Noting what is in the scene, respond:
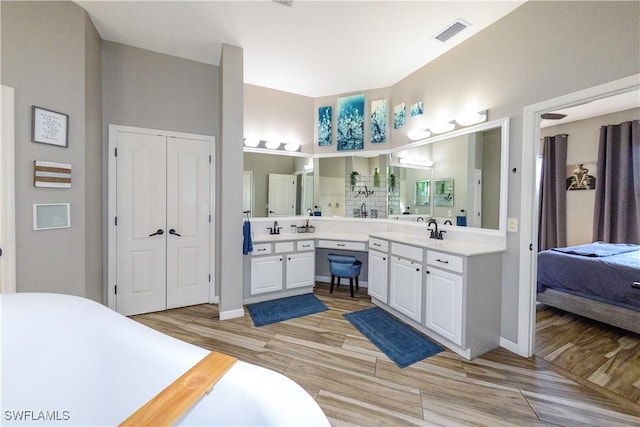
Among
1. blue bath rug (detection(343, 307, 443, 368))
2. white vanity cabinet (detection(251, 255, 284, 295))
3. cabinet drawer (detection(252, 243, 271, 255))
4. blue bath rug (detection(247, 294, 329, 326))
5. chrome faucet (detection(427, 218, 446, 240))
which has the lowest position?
blue bath rug (detection(343, 307, 443, 368))

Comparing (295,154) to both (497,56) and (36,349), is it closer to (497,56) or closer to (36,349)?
(497,56)

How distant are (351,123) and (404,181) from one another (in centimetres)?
120

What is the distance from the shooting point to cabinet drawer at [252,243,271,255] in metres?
3.21

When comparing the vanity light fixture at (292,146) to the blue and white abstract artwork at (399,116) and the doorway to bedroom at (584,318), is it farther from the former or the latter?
the doorway to bedroom at (584,318)

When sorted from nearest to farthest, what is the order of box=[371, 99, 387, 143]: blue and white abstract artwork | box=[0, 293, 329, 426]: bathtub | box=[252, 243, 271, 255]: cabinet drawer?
box=[0, 293, 329, 426]: bathtub
box=[252, 243, 271, 255]: cabinet drawer
box=[371, 99, 387, 143]: blue and white abstract artwork

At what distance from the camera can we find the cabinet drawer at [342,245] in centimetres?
352

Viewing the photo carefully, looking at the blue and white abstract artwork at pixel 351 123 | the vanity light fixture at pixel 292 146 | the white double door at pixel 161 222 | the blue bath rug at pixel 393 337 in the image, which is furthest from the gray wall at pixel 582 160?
the white double door at pixel 161 222

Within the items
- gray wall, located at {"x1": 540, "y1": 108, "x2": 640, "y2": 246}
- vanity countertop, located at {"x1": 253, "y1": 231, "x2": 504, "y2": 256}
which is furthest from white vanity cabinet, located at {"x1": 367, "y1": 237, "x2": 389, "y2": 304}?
gray wall, located at {"x1": 540, "y1": 108, "x2": 640, "y2": 246}

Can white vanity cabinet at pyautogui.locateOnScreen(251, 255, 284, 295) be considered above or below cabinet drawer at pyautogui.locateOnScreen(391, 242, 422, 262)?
below

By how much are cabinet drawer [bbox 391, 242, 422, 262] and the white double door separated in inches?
91.0

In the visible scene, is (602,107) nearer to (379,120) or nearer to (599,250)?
(599,250)

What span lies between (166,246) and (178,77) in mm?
2036

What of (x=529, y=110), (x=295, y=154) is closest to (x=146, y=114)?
(x=295, y=154)

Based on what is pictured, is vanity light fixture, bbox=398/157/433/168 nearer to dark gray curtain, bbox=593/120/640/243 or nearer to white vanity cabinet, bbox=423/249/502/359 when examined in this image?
white vanity cabinet, bbox=423/249/502/359
